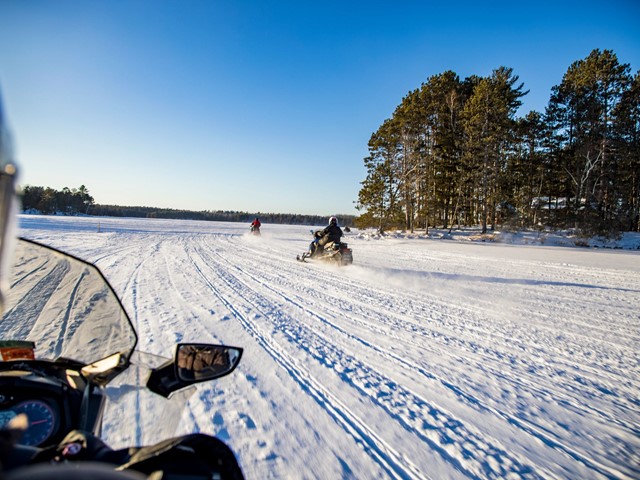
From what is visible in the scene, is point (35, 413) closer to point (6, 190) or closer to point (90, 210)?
point (6, 190)

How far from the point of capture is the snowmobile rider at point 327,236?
11.3m

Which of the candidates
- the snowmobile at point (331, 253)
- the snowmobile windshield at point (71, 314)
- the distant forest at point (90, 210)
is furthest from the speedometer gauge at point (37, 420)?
the distant forest at point (90, 210)

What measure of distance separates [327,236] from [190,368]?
987 cm

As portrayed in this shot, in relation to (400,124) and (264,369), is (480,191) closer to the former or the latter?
(400,124)

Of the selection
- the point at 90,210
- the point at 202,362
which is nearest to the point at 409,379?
the point at 202,362

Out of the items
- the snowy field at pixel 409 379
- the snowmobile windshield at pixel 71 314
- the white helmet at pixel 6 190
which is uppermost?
the white helmet at pixel 6 190

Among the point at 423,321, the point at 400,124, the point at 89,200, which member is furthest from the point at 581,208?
the point at 89,200

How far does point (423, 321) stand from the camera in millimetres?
5133

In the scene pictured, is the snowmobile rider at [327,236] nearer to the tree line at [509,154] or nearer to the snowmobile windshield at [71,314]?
the snowmobile windshield at [71,314]

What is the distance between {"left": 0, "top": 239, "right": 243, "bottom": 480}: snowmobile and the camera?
127cm

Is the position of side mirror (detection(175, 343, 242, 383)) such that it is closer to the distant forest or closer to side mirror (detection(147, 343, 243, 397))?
side mirror (detection(147, 343, 243, 397))

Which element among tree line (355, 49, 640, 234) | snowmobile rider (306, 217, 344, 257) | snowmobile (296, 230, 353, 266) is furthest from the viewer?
tree line (355, 49, 640, 234)

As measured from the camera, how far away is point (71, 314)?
1668 millimetres

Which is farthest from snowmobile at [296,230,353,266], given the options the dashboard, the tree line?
the tree line
